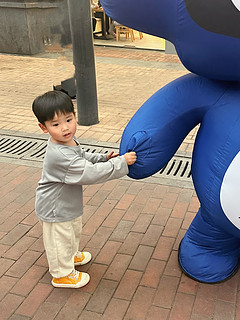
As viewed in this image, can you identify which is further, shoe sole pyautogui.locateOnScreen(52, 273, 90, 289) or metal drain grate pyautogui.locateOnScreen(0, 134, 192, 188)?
metal drain grate pyautogui.locateOnScreen(0, 134, 192, 188)

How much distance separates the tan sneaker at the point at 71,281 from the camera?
2.72 m

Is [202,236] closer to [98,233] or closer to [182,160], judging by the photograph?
[98,233]

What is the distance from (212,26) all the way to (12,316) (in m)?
2.03

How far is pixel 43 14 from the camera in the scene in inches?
414

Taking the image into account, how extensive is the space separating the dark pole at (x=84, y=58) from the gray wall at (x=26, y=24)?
5086mm

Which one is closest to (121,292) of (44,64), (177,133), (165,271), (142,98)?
(165,271)

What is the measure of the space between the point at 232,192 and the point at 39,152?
3129 mm

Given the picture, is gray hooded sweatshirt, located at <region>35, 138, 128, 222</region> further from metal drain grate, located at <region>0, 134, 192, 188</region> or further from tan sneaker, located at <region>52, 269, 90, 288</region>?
metal drain grate, located at <region>0, 134, 192, 188</region>

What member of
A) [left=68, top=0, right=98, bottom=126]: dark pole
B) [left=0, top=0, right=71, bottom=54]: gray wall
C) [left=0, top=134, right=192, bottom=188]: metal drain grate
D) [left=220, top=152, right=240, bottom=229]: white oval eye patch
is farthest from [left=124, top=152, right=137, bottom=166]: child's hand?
[left=0, top=0, right=71, bottom=54]: gray wall

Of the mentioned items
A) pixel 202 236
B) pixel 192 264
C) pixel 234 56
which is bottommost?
pixel 192 264

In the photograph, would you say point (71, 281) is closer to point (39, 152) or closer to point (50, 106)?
point (50, 106)

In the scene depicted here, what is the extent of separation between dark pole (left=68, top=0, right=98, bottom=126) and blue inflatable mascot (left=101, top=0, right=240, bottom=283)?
10.4 feet

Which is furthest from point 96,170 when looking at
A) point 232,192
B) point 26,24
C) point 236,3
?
point 26,24

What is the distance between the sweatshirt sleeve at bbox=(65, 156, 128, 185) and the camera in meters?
2.30
